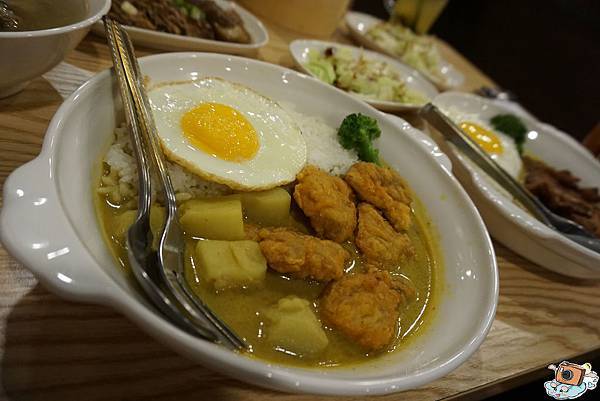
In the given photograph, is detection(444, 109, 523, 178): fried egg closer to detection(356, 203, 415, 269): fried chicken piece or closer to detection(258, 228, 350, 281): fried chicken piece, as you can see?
detection(356, 203, 415, 269): fried chicken piece

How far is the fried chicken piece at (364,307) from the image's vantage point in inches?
52.5

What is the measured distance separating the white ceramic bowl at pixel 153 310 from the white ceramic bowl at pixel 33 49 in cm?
18

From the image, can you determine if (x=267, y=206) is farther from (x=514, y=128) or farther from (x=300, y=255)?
(x=514, y=128)

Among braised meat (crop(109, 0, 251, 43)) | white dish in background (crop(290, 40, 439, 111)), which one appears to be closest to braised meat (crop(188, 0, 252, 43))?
braised meat (crop(109, 0, 251, 43))

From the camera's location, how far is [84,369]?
1.14 meters

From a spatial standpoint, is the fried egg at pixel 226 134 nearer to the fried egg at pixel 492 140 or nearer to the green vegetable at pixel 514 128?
the fried egg at pixel 492 140

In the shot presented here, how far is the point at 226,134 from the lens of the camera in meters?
1.66

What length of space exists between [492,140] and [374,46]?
4.08 feet

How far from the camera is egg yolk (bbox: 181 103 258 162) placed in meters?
1.62

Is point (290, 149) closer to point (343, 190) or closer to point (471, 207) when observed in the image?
point (343, 190)

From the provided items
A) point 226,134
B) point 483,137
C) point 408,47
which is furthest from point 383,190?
point 408,47

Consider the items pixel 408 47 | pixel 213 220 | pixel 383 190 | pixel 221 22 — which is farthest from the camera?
pixel 408 47

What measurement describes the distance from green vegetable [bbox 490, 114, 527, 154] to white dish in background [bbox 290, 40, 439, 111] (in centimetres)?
53

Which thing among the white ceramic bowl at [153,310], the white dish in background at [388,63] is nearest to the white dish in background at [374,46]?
the white dish in background at [388,63]
